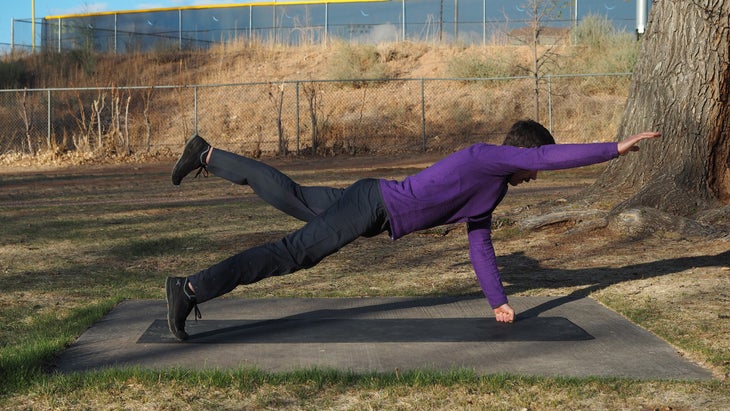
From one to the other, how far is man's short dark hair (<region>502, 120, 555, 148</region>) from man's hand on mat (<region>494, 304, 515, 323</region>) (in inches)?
43.0

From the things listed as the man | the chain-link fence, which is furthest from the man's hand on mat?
the chain-link fence

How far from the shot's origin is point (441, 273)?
329 inches

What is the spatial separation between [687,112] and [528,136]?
5.11 metres

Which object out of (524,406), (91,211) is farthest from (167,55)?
(524,406)

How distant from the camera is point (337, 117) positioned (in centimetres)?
3025

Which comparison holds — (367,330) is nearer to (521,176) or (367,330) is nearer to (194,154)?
(521,176)

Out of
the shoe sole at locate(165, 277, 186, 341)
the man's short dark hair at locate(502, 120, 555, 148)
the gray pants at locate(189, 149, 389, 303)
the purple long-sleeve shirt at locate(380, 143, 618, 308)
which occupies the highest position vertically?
the man's short dark hair at locate(502, 120, 555, 148)

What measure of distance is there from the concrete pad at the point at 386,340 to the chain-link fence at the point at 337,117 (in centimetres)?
1931

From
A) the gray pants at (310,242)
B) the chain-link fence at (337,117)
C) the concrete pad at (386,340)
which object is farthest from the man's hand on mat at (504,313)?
the chain-link fence at (337,117)

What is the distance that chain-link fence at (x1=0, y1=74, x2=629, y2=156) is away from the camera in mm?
26734

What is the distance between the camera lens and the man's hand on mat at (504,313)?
20.0 feet

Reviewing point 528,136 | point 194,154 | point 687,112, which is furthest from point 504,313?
point 687,112

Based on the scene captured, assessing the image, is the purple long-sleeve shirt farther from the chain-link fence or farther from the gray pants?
the chain-link fence

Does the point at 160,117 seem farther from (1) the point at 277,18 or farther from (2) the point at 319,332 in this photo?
(2) the point at 319,332
